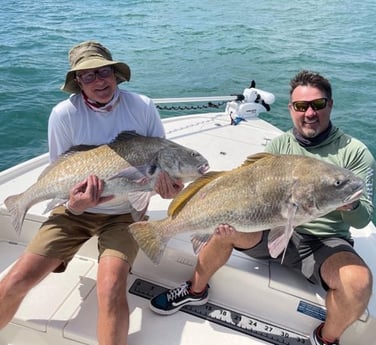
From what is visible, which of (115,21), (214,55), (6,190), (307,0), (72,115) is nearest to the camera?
(72,115)

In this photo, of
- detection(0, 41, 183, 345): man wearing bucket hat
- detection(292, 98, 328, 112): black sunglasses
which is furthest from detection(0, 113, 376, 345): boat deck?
detection(292, 98, 328, 112): black sunglasses

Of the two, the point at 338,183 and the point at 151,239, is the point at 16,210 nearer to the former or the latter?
the point at 151,239

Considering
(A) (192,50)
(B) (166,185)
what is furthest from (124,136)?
(A) (192,50)

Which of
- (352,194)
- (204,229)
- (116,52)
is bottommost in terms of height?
(116,52)

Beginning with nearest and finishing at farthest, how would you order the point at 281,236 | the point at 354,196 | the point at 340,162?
the point at 354,196 → the point at 281,236 → the point at 340,162

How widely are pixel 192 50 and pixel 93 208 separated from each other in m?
12.4

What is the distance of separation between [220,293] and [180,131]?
2628 mm

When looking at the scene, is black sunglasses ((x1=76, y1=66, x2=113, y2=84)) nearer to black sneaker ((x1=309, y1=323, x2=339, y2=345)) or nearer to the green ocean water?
black sneaker ((x1=309, y1=323, x2=339, y2=345))

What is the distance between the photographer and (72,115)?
295 cm

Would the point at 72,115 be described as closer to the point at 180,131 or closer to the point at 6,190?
the point at 6,190

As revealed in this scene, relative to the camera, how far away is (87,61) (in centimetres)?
279

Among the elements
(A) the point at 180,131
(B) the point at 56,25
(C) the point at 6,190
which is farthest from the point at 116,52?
(C) the point at 6,190

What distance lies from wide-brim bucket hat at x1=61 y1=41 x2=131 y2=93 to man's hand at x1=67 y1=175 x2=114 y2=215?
75 cm

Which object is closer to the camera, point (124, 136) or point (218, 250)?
point (218, 250)
